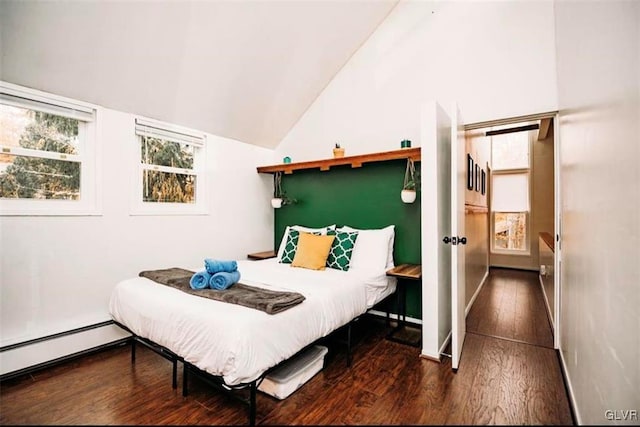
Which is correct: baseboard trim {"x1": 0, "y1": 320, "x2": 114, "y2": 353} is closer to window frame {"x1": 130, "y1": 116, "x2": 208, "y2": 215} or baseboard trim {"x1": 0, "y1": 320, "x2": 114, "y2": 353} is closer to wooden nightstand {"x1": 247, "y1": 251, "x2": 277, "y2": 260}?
window frame {"x1": 130, "y1": 116, "x2": 208, "y2": 215}

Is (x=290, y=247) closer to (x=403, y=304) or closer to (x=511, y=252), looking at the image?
(x=403, y=304)

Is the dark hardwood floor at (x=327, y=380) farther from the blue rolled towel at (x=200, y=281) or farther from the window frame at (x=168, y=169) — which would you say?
the window frame at (x=168, y=169)

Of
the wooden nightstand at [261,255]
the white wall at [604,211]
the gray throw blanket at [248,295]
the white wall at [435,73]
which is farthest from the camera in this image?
the wooden nightstand at [261,255]

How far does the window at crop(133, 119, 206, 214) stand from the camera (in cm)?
296

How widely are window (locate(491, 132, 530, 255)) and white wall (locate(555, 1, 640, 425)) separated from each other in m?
4.71

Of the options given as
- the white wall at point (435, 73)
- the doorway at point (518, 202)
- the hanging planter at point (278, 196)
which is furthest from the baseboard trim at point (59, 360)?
the doorway at point (518, 202)

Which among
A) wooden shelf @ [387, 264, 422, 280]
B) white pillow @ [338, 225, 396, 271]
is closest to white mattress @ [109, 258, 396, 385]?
wooden shelf @ [387, 264, 422, 280]

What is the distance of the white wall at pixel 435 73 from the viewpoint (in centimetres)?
264

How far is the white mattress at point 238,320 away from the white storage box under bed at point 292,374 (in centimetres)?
21

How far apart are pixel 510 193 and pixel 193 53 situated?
6.16 m

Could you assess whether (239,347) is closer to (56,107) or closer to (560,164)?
(56,107)

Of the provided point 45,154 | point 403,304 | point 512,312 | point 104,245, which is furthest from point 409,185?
point 45,154

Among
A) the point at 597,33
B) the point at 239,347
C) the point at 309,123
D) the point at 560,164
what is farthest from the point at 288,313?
the point at 309,123

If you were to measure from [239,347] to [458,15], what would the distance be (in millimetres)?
3384
